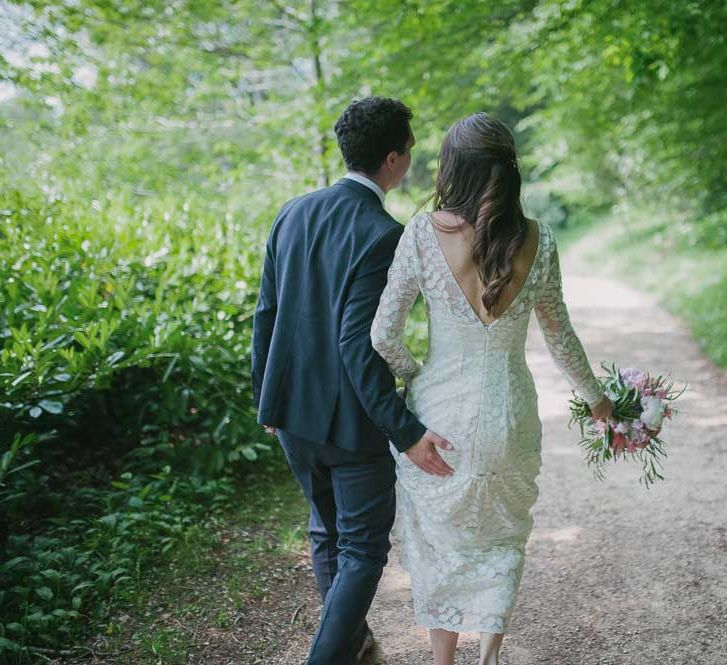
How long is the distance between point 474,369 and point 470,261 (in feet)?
1.12

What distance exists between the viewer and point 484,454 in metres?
2.43

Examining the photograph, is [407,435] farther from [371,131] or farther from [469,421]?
[371,131]

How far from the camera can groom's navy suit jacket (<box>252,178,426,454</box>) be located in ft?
8.01

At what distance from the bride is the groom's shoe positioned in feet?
1.73

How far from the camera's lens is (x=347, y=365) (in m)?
2.46

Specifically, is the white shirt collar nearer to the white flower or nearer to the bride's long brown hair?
the bride's long brown hair

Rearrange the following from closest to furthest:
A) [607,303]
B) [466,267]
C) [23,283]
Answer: [466,267]
[23,283]
[607,303]

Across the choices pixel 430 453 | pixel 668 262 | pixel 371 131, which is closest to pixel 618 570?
pixel 430 453

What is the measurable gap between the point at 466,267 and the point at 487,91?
22.1 feet

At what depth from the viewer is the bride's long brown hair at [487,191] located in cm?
230

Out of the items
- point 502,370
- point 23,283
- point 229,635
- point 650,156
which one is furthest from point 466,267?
point 650,156

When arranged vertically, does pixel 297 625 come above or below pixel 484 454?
below

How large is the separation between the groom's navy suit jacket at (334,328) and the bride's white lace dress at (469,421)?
0.32ft

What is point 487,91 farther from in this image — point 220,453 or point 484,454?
point 484,454
